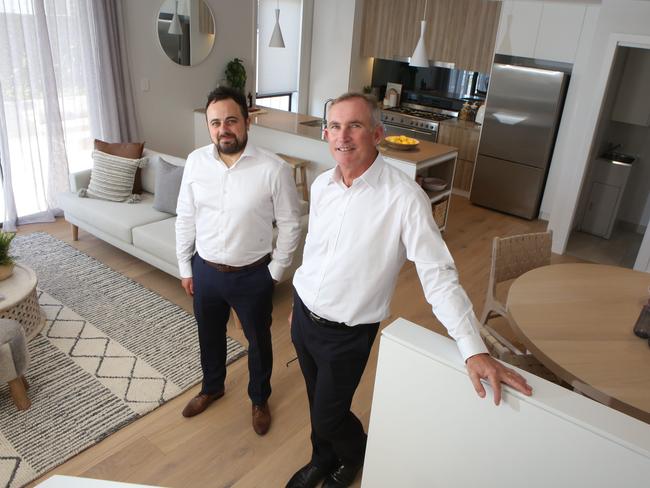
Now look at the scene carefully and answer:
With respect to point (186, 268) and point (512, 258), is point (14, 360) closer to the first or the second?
point (186, 268)

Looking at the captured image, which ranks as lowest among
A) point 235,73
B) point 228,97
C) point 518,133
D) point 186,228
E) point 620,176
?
point 620,176

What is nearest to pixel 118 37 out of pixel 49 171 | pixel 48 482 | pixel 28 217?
pixel 49 171

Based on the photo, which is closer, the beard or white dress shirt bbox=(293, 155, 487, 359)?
white dress shirt bbox=(293, 155, 487, 359)

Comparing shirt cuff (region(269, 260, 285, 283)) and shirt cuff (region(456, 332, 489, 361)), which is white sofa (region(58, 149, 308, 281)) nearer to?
shirt cuff (region(269, 260, 285, 283))

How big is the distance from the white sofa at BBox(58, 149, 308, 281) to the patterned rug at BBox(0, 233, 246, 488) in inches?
10.0

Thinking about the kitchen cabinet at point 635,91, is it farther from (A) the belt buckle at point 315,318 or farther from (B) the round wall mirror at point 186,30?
(A) the belt buckle at point 315,318

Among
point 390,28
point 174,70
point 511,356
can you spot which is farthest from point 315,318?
point 390,28

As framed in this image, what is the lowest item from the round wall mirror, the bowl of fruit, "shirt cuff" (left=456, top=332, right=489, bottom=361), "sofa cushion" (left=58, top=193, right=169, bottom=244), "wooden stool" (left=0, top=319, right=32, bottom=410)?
"wooden stool" (left=0, top=319, right=32, bottom=410)

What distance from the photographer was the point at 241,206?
2180 mm

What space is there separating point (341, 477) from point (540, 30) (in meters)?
5.11

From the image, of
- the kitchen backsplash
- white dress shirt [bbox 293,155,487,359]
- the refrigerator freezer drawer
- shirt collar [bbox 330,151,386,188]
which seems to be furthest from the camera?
the kitchen backsplash

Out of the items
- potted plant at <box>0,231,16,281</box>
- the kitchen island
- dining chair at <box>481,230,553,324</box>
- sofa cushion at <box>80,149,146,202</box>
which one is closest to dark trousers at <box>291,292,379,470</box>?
dining chair at <box>481,230,553,324</box>

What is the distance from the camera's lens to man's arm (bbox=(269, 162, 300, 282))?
2.21m

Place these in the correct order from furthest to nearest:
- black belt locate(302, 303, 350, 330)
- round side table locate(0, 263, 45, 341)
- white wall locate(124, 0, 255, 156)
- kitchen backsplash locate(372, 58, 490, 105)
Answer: kitchen backsplash locate(372, 58, 490, 105)
white wall locate(124, 0, 255, 156)
round side table locate(0, 263, 45, 341)
black belt locate(302, 303, 350, 330)
